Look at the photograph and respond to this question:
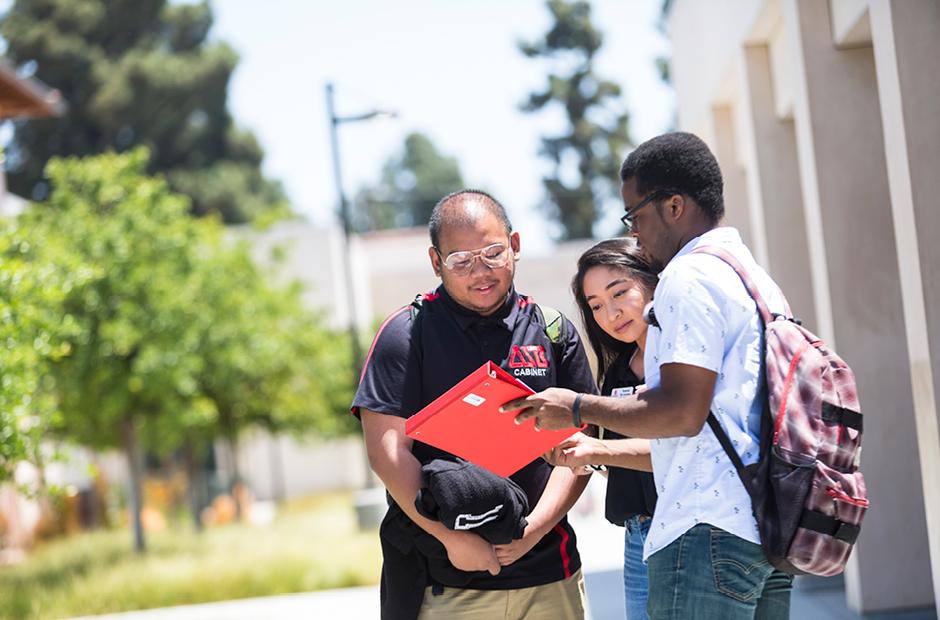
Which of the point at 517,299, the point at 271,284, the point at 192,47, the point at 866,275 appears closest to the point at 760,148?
the point at 866,275

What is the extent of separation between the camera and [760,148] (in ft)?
30.5

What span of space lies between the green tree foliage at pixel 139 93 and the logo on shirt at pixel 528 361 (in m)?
42.1

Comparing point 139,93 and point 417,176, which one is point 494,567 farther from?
point 417,176

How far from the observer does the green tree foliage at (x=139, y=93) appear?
44188 mm

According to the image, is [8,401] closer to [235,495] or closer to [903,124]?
[903,124]

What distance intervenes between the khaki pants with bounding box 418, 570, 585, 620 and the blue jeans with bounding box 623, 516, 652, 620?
30 centimetres

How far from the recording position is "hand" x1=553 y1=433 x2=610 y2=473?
3.50m

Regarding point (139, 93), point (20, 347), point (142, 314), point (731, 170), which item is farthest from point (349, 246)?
point (139, 93)

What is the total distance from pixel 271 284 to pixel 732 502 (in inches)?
982

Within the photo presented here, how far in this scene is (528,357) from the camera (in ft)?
11.9

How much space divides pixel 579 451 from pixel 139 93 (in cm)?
4489

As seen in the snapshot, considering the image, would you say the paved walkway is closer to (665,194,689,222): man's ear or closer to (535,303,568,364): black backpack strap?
(535,303,568,364): black backpack strap

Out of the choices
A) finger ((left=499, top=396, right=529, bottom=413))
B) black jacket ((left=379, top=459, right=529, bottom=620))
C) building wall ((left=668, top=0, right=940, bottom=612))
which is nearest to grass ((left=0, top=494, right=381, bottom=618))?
building wall ((left=668, top=0, right=940, bottom=612))

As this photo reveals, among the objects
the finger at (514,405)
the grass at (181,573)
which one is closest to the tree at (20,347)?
the grass at (181,573)
